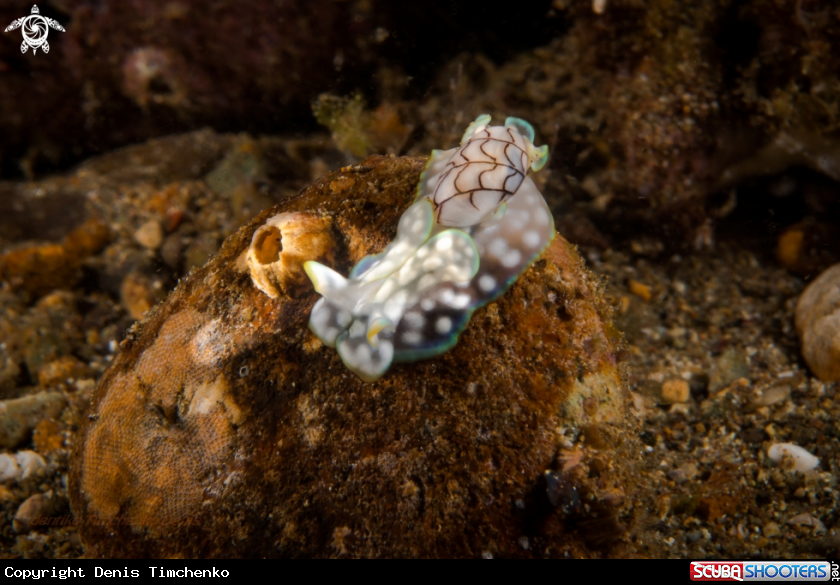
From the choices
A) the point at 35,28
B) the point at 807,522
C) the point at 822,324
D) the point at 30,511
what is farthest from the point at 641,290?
the point at 35,28

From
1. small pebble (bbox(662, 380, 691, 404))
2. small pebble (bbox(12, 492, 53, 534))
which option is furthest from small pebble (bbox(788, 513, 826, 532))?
small pebble (bbox(12, 492, 53, 534))

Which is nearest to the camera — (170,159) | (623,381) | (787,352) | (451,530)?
(451,530)

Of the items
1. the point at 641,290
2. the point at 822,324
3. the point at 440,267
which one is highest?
the point at 440,267

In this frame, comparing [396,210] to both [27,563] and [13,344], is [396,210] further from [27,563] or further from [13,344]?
[13,344]

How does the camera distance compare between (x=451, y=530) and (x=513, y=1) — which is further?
(x=513, y=1)

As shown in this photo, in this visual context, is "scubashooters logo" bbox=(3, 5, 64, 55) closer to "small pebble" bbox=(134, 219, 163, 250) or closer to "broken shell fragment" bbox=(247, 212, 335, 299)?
"small pebble" bbox=(134, 219, 163, 250)

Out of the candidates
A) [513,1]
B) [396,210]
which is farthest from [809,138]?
[396,210]

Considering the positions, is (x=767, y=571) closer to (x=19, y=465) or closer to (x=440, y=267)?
(x=440, y=267)
